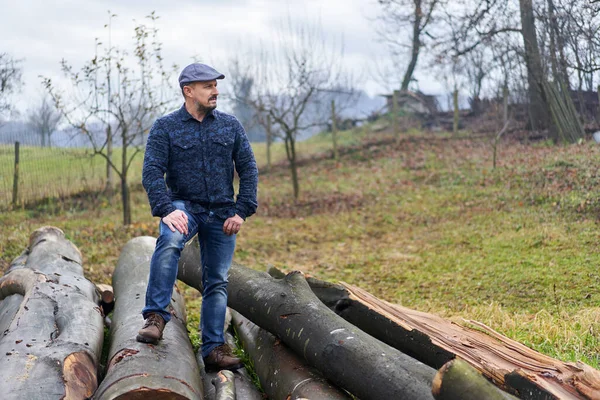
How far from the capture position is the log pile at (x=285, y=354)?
327 cm

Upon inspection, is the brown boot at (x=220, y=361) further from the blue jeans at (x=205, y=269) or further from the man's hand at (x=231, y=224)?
the man's hand at (x=231, y=224)

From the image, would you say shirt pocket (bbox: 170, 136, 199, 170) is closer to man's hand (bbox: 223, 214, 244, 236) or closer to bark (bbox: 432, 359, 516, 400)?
man's hand (bbox: 223, 214, 244, 236)

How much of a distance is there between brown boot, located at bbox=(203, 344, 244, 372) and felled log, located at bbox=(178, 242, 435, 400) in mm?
324

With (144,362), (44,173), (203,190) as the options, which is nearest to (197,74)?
(203,190)

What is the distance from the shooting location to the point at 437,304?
23.6ft

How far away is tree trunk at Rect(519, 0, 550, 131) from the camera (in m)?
16.3

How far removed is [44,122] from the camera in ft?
66.2

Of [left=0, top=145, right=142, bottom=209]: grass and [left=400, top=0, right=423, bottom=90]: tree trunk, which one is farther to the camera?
[left=400, top=0, right=423, bottom=90]: tree trunk

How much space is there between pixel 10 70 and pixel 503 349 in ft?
39.2

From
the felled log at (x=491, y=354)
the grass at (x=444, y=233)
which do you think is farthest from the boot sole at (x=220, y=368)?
the grass at (x=444, y=233)

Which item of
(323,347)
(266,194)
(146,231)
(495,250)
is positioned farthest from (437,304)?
(266,194)

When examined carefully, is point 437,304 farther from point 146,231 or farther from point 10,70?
point 10,70

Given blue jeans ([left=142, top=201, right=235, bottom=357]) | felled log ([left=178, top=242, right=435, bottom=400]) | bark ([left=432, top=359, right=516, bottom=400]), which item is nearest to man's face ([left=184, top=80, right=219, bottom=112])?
blue jeans ([left=142, top=201, right=235, bottom=357])

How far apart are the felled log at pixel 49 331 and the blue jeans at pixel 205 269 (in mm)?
615
